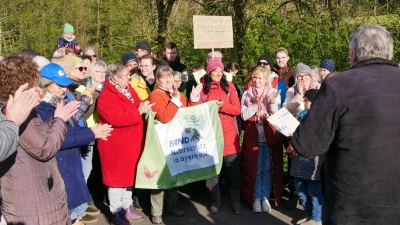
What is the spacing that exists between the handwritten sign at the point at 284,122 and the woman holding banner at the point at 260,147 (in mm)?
1461

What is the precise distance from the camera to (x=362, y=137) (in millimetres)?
2803

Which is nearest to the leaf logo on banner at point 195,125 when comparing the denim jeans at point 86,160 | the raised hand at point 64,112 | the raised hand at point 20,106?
the denim jeans at point 86,160

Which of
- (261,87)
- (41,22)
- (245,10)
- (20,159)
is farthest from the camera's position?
(41,22)

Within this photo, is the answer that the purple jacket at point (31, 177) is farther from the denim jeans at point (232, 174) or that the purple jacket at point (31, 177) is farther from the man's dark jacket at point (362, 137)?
the denim jeans at point (232, 174)

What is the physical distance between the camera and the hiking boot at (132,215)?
18.8ft

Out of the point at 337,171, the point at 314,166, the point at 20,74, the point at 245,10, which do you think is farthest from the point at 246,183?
the point at 245,10

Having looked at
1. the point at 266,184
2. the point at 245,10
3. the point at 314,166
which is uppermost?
the point at 245,10

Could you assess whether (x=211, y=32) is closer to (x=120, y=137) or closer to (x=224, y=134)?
(x=224, y=134)

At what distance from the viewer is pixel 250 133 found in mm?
6043

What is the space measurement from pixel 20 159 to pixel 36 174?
15cm

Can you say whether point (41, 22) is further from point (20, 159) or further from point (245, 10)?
point (20, 159)

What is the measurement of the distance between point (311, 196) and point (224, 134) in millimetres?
1360

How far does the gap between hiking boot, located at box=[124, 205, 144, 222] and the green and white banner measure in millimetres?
535

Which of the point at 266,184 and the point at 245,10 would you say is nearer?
the point at 266,184
